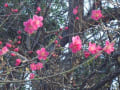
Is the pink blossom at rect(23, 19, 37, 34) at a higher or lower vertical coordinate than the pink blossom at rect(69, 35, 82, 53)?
higher

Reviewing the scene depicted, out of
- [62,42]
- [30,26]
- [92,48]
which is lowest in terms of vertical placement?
[62,42]

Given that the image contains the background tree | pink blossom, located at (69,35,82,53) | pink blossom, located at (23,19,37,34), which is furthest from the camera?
the background tree

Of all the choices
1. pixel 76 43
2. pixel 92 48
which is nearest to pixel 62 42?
pixel 92 48

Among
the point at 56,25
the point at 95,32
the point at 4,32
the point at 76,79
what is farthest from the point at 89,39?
the point at 4,32

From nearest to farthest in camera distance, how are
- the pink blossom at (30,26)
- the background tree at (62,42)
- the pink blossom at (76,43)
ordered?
1. the pink blossom at (76,43)
2. the pink blossom at (30,26)
3. the background tree at (62,42)

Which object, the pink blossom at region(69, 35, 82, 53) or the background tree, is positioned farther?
the background tree

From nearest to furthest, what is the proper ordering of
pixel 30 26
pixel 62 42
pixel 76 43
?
1. pixel 76 43
2. pixel 30 26
3. pixel 62 42

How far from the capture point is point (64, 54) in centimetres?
432

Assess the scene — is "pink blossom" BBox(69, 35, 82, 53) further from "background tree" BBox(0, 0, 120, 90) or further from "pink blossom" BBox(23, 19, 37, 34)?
"background tree" BBox(0, 0, 120, 90)

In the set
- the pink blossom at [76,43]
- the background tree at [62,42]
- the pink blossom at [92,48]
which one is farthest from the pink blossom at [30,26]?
the background tree at [62,42]

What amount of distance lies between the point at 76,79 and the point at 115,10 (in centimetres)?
127

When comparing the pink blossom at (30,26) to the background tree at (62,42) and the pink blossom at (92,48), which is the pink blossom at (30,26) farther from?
the background tree at (62,42)

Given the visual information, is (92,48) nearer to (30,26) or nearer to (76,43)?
(76,43)

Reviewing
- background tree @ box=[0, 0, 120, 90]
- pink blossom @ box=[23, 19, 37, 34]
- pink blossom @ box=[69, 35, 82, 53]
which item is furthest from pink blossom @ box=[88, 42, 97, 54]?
background tree @ box=[0, 0, 120, 90]
